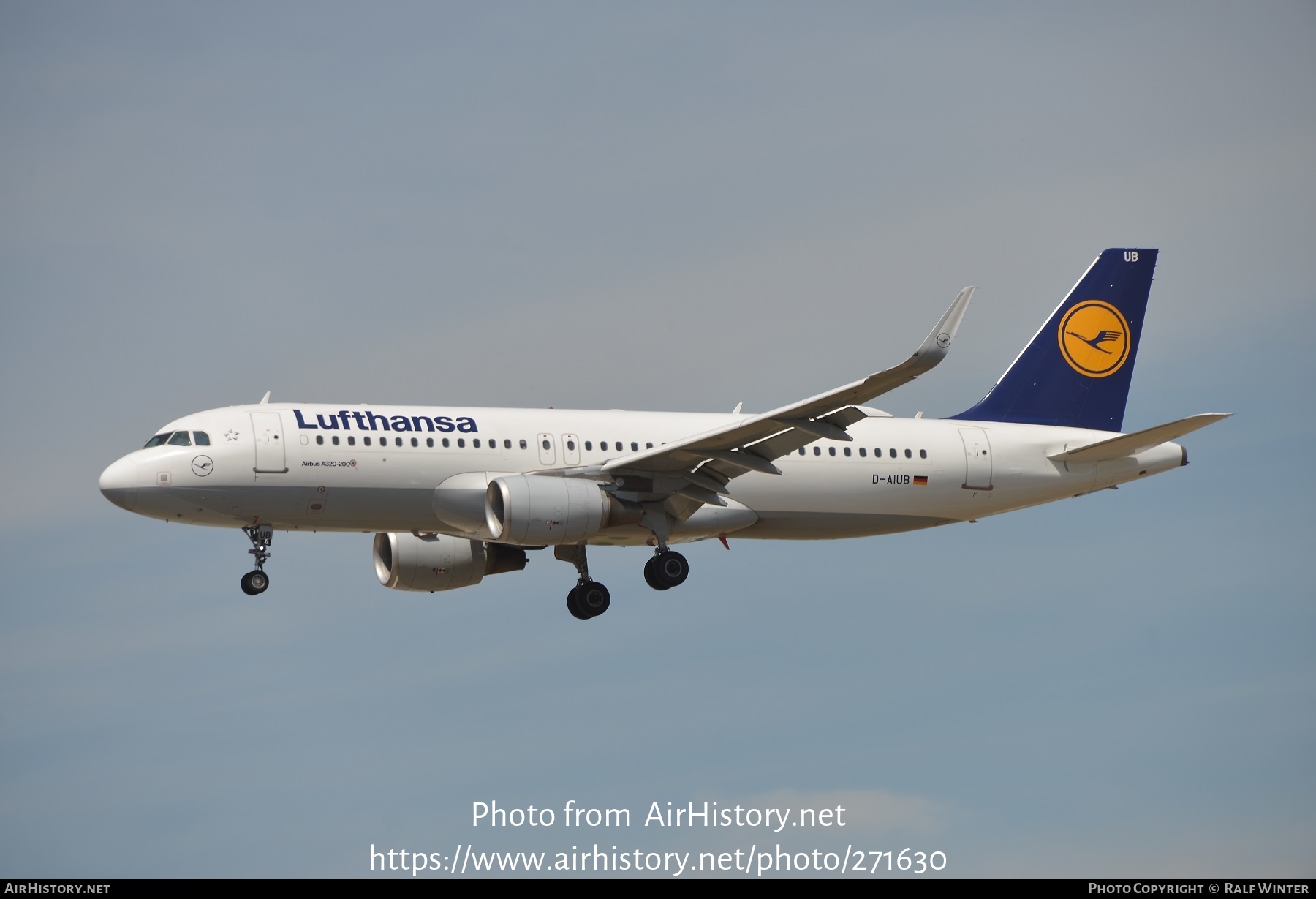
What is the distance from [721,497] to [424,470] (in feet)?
23.2

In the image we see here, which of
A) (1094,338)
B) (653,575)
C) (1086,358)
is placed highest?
(1094,338)

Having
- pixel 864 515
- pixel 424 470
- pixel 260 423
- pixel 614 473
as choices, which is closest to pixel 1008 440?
pixel 864 515

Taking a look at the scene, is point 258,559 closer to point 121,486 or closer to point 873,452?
point 121,486

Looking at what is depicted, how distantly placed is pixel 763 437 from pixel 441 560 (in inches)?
392

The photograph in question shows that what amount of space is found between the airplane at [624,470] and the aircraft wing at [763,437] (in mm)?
48

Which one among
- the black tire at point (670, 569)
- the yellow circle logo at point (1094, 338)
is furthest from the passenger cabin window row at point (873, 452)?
the yellow circle logo at point (1094, 338)

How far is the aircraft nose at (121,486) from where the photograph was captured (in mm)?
37938

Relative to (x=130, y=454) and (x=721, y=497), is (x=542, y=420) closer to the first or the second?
(x=721, y=497)

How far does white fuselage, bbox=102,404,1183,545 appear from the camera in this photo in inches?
1499

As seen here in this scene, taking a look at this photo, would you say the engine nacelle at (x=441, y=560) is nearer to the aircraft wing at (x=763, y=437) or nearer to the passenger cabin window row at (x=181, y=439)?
the aircraft wing at (x=763, y=437)

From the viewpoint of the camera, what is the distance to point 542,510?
3803 centimetres

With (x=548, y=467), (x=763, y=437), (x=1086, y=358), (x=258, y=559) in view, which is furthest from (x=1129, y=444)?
(x=258, y=559)

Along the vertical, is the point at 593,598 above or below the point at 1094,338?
below

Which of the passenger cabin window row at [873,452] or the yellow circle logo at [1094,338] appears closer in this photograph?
the passenger cabin window row at [873,452]
